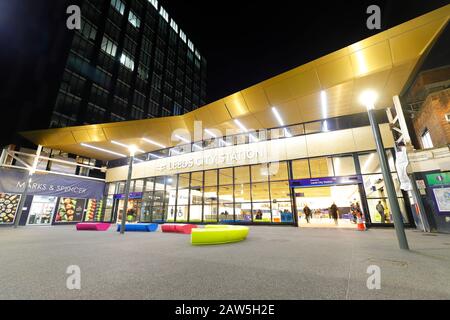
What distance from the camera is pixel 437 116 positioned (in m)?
9.62

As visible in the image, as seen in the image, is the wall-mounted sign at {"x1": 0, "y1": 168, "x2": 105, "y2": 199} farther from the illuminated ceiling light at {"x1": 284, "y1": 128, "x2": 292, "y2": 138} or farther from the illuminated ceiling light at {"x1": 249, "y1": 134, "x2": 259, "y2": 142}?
the illuminated ceiling light at {"x1": 284, "y1": 128, "x2": 292, "y2": 138}

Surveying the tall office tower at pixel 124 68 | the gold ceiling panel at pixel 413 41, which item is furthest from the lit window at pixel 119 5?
the gold ceiling panel at pixel 413 41

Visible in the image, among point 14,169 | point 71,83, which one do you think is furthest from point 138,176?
point 71,83

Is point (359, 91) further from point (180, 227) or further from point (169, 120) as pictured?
point (180, 227)

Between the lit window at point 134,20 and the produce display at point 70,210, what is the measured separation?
1206 inches

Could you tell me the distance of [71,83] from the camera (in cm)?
2309

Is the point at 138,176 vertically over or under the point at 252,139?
under

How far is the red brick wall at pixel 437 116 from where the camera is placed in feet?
30.8

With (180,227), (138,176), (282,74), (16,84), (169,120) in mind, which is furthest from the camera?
(138,176)

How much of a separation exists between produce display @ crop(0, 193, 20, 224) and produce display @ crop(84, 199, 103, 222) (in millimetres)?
5686

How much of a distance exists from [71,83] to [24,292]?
28.6 metres

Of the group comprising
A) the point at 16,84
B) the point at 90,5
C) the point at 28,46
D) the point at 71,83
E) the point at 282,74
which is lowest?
the point at 282,74

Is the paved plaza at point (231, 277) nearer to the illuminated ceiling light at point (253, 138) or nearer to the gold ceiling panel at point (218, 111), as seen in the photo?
the gold ceiling panel at point (218, 111)

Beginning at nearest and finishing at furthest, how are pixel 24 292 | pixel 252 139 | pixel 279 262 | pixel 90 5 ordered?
pixel 24 292 → pixel 279 262 → pixel 252 139 → pixel 90 5
